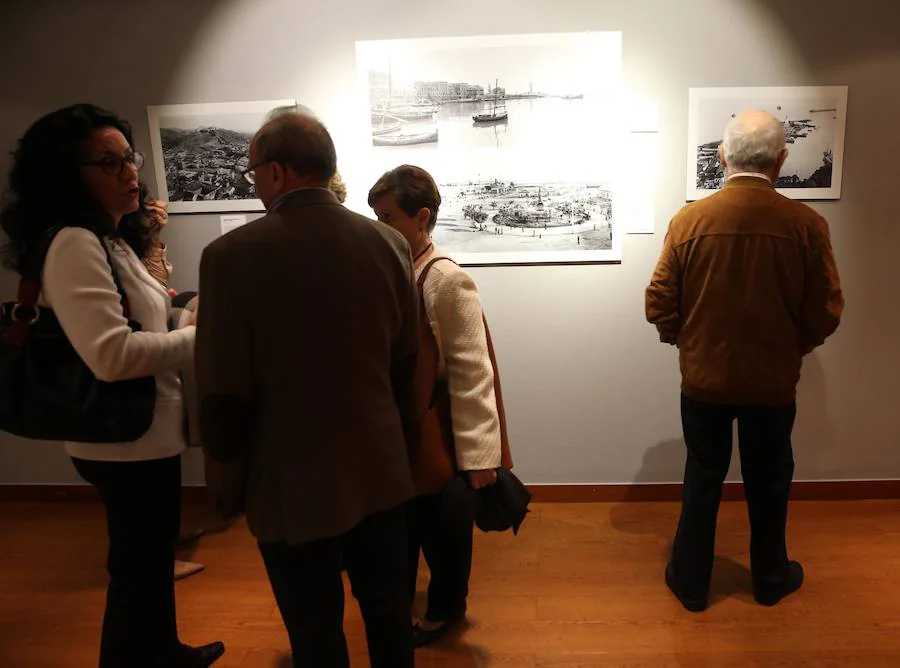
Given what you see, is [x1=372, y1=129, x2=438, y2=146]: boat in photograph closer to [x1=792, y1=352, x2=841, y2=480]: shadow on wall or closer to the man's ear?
the man's ear

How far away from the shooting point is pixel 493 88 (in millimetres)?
2758

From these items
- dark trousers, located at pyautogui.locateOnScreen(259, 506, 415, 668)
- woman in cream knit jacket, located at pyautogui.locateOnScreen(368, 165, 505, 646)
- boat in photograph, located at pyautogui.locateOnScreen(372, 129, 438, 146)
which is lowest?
dark trousers, located at pyautogui.locateOnScreen(259, 506, 415, 668)

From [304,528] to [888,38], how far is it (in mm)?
2897

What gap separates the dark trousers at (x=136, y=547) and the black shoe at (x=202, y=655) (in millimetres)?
225

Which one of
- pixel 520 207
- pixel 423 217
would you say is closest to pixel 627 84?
pixel 520 207

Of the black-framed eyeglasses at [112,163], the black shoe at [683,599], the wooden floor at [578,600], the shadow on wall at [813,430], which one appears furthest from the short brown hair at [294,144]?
the shadow on wall at [813,430]

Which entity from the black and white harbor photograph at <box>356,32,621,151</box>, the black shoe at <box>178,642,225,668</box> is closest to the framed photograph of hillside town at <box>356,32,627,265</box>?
the black and white harbor photograph at <box>356,32,621,151</box>

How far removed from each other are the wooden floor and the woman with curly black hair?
22.9 inches

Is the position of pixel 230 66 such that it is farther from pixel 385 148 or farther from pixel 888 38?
pixel 888 38

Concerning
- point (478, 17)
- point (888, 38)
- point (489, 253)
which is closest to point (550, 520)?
point (489, 253)

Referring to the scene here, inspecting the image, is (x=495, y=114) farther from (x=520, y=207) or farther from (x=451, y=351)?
(x=451, y=351)

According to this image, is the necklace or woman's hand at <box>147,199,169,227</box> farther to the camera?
woman's hand at <box>147,199,169,227</box>

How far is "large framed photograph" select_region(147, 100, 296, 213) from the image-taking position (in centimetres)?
288

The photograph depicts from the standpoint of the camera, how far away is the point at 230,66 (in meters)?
2.85
